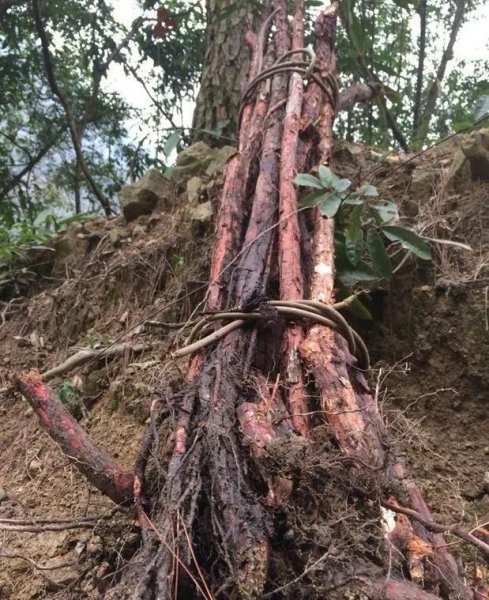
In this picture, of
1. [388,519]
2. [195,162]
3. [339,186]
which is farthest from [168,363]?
[195,162]

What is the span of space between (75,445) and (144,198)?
6.50 ft

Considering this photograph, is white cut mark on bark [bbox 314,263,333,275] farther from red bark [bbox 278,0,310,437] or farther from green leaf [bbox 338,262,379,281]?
green leaf [bbox 338,262,379,281]

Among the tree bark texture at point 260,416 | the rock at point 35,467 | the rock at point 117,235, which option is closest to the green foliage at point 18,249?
the rock at point 117,235

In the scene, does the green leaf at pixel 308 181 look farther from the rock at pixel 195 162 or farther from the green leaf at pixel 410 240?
the rock at pixel 195 162

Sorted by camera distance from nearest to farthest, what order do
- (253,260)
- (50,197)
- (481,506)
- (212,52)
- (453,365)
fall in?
(481,506) → (253,260) → (453,365) → (212,52) → (50,197)

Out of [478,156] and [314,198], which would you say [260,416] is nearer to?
[314,198]

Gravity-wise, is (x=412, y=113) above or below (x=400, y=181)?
above

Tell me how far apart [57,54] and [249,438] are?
4689 millimetres

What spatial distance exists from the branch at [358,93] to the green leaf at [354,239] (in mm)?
1217

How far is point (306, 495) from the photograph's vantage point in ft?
3.09

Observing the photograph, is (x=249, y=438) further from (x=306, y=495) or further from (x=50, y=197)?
(x=50, y=197)

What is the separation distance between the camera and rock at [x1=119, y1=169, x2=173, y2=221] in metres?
2.85

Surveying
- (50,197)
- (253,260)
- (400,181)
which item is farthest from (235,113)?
(50,197)

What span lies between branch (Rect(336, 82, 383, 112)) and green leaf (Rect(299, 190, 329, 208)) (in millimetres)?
1256
